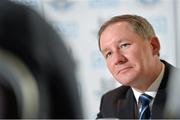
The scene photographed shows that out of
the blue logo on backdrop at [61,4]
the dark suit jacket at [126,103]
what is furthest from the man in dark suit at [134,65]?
the blue logo on backdrop at [61,4]

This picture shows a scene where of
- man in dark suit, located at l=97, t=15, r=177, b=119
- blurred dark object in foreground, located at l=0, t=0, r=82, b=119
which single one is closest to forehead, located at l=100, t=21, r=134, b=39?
man in dark suit, located at l=97, t=15, r=177, b=119

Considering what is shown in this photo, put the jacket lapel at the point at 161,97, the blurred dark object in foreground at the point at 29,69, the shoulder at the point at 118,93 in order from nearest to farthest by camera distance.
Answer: the blurred dark object in foreground at the point at 29,69
the jacket lapel at the point at 161,97
the shoulder at the point at 118,93

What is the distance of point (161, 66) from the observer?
66 centimetres

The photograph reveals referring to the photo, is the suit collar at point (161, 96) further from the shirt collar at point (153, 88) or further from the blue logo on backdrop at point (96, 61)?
the blue logo on backdrop at point (96, 61)

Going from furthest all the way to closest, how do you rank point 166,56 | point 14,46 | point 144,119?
point 166,56
point 144,119
point 14,46

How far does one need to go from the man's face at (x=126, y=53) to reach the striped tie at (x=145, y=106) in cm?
3

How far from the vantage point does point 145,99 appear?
24.9 inches

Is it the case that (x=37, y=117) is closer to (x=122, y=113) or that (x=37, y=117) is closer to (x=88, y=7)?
(x=122, y=113)

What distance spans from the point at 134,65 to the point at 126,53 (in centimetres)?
3

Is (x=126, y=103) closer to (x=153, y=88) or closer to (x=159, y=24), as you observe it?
(x=153, y=88)

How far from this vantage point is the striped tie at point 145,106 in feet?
1.95

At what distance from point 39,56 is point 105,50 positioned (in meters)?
0.48

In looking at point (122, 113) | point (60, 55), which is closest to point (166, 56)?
point (122, 113)

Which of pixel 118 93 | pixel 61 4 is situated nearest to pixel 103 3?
pixel 61 4
